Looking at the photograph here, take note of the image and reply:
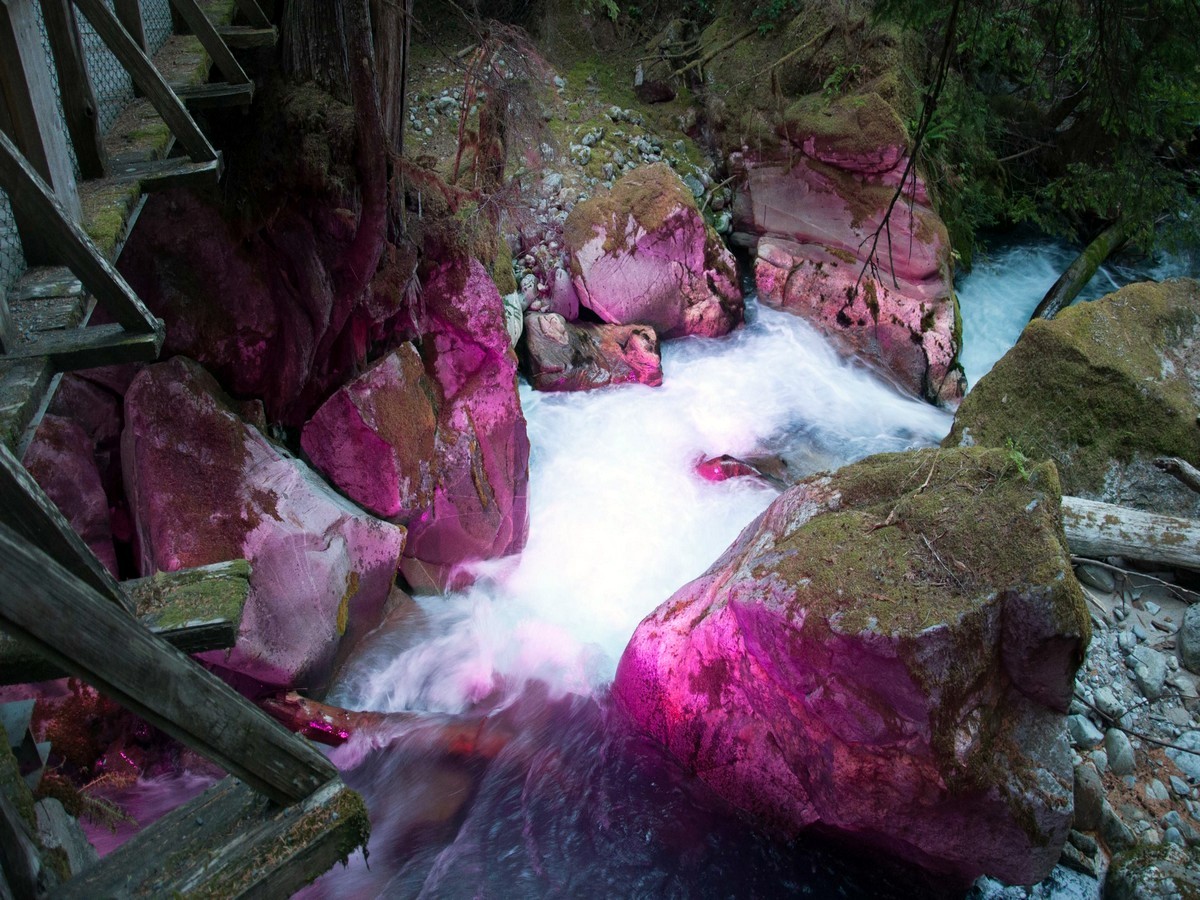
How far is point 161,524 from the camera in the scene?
16.1 feet

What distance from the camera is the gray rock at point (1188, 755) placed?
184 inches

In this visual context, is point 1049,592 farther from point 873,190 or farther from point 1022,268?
point 1022,268

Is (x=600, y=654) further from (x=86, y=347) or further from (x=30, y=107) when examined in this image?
(x=30, y=107)

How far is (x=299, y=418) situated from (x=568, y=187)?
6002 mm

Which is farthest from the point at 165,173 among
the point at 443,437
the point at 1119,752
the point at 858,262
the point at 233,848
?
the point at 858,262

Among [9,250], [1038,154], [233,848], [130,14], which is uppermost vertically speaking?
[130,14]

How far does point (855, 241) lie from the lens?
32.9ft

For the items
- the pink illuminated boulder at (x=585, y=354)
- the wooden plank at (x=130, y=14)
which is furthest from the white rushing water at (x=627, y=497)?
the wooden plank at (x=130, y=14)

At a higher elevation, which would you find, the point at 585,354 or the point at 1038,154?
the point at 1038,154

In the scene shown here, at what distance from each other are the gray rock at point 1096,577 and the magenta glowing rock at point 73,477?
6.52 meters

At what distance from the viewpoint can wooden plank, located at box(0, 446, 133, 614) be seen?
192cm

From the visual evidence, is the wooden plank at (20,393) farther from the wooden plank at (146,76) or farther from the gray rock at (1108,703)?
the gray rock at (1108,703)

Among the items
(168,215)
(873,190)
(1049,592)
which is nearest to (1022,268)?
(873,190)

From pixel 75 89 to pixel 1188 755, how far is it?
255 inches
